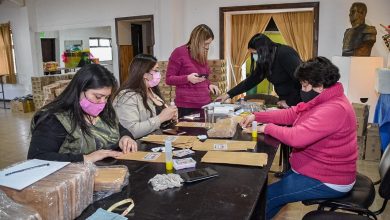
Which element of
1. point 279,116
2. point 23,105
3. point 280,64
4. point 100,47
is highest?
point 100,47

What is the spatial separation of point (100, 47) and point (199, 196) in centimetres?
873

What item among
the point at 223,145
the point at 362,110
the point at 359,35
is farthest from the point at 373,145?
the point at 223,145

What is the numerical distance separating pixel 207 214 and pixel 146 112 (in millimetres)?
1320

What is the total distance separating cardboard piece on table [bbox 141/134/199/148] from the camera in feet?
5.90

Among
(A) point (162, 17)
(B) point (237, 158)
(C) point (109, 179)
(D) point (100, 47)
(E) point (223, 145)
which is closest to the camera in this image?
(C) point (109, 179)

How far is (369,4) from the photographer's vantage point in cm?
439

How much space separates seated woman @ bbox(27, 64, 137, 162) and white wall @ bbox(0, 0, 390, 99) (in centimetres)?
388

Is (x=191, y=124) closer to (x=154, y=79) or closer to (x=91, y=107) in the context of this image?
(x=154, y=79)

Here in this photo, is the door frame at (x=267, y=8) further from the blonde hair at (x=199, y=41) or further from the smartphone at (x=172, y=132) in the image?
the smartphone at (x=172, y=132)

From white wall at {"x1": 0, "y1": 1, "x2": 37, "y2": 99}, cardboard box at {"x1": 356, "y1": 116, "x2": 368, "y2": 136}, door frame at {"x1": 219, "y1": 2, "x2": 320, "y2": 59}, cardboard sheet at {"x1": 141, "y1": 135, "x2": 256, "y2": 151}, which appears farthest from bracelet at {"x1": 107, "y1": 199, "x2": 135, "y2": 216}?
white wall at {"x1": 0, "y1": 1, "x2": 37, "y2": 99}

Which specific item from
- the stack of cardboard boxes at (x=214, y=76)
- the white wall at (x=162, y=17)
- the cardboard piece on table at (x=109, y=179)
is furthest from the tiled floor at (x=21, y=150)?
the stack of cardboard boxes at (x=214, y=76)

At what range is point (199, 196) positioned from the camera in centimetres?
117

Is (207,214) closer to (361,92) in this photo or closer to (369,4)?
(361,92)

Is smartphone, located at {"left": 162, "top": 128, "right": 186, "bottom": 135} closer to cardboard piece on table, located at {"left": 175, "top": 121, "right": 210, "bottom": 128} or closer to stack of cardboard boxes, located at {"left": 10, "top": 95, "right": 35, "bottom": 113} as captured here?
cardboard piece on table, located at {"left": 175, "top": 121, "right": 210, "bottom": 128}
